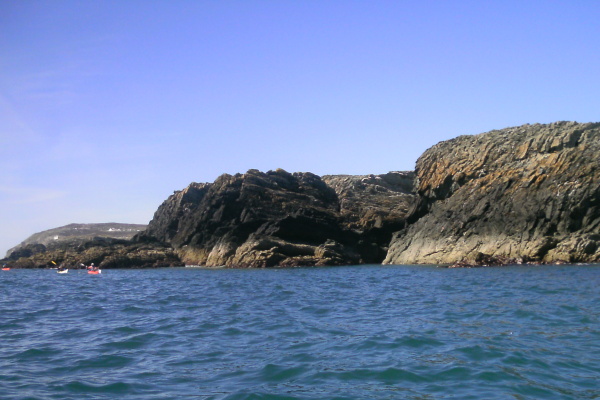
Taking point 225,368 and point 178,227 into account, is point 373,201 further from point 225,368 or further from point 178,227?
point 225,368

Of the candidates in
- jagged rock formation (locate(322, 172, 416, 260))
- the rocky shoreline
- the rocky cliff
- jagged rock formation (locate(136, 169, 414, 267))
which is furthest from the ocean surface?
the rocky cliff

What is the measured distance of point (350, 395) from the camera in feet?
30.9

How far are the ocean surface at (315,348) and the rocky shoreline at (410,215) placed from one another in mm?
22123

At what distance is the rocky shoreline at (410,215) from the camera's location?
1703 inches

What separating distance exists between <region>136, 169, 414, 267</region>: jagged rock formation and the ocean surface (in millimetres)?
36604

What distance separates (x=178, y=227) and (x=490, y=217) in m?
45.1

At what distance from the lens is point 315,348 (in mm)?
13102

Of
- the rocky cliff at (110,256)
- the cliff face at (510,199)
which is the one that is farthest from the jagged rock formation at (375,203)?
the rocky cliff at (110,256)

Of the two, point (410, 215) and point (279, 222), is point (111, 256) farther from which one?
point (410, 215)

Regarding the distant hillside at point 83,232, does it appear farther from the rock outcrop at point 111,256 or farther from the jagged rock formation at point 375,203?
the jagged rock formation at point 375,203

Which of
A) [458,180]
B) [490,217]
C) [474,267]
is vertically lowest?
[474,267]

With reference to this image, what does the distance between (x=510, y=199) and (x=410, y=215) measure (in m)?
14.3

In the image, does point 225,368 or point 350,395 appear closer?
point 350,395

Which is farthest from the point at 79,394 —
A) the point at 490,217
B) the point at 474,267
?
the point at 490,217
